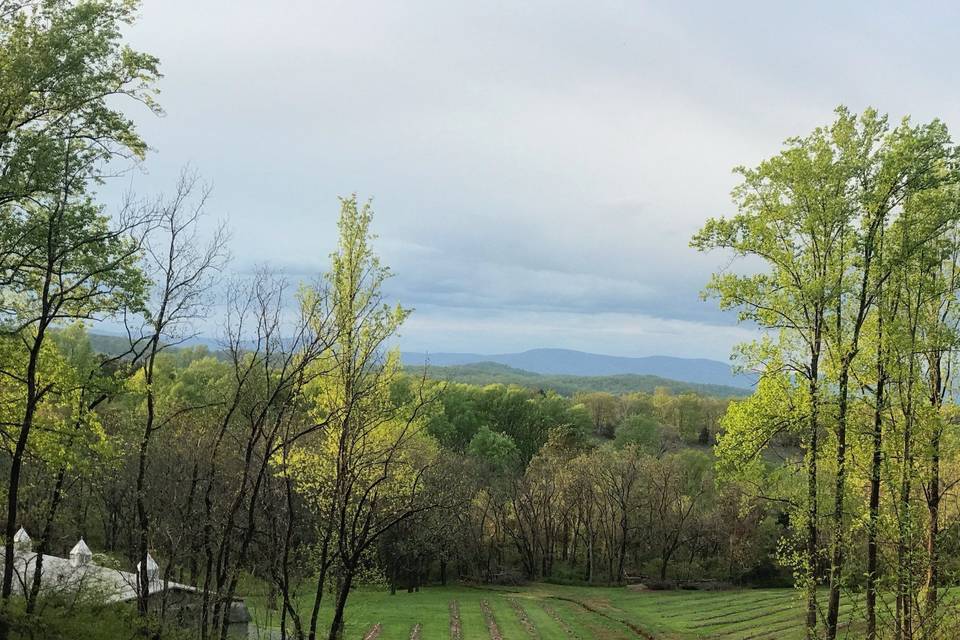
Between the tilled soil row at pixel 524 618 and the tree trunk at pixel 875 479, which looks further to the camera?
the tilled soil row at pixel 524 618

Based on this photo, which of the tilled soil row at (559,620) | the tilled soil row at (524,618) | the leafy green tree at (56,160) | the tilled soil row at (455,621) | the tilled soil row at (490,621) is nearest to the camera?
the leafy green tree at (56,160)

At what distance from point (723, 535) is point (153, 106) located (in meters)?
51.0

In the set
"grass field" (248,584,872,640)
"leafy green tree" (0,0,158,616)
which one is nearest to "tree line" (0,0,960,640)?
"leafy green tree" (0,0,158,616)

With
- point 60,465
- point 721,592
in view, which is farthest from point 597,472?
point 60,465

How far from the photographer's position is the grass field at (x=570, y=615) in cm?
3048

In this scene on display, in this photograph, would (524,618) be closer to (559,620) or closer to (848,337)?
(559,620)

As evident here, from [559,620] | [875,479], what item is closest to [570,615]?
[559,620]

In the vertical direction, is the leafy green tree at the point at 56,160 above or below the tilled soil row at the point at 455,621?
above

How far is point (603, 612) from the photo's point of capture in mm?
37906

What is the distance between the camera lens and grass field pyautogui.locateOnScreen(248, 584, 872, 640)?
3048cm

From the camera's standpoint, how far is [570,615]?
35.9 meters

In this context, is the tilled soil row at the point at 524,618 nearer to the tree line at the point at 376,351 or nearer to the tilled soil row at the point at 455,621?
the tilled soil row at the point at 455,621

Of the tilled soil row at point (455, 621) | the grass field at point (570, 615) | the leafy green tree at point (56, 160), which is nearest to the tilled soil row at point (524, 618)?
the grass field at point (570, 615)

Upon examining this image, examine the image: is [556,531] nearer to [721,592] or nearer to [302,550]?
[721,592]
